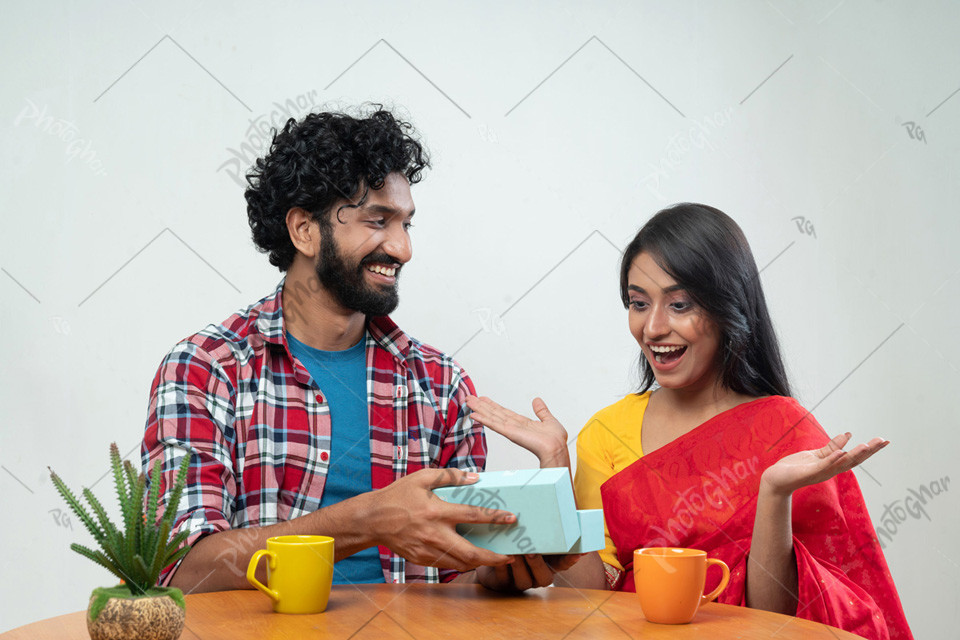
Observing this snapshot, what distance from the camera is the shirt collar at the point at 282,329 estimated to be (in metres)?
1.65

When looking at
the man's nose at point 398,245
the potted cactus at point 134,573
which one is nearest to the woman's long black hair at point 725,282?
the man's nose at point 398,245

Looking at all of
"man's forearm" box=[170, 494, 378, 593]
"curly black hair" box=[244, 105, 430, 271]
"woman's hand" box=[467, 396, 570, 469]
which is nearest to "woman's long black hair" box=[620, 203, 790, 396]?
Result: "woman's hand" box=[467, 396, 570, 469]

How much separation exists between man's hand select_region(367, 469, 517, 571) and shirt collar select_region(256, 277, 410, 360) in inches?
21.0

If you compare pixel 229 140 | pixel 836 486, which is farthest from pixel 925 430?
pixel 229 140

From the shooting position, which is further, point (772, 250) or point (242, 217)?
point (772, 250)

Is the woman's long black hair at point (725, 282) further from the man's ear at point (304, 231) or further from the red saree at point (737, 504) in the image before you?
the man's ear at point (304, 231)

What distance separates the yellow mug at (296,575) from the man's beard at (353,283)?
745mm

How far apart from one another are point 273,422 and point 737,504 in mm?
852

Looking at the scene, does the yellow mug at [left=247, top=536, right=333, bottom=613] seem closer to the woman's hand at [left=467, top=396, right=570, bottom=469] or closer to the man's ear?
the woman's hand at [left=467, top=396, right=570, bottom=469]

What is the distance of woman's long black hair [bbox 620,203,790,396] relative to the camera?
1.53 meters

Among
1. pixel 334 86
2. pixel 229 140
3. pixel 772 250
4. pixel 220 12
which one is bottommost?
pixel 772 250

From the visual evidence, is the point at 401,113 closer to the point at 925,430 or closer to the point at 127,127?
the point at 127,127

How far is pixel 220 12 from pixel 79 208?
59 centimetres

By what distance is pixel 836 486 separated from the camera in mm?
1470
